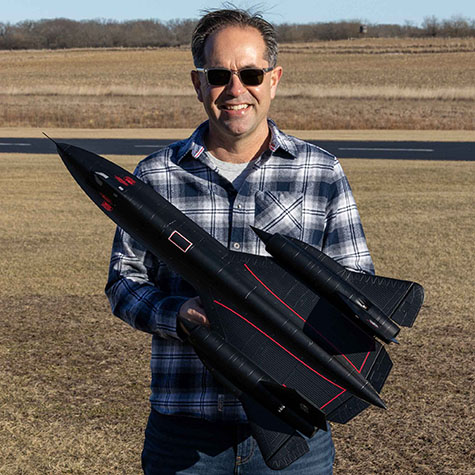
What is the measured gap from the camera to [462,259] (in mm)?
11633

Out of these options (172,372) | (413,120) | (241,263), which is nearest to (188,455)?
(172,372)

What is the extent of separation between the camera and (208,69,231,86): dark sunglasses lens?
9.96 feet

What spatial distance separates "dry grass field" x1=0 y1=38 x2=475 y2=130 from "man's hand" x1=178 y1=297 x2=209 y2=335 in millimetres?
31640

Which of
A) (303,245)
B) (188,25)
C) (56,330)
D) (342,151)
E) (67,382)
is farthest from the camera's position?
(188,25)

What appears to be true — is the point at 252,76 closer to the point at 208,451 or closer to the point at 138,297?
the point at 138,297

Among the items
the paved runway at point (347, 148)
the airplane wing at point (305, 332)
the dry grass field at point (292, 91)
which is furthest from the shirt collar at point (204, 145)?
the dry grass field at point (292, 91)

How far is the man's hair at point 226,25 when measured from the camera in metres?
3.02

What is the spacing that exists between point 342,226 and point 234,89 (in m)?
0.71

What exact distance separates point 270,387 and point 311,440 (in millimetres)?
304

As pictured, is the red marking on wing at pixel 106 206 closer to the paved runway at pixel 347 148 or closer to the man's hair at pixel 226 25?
the man's hair at pixel 226 25

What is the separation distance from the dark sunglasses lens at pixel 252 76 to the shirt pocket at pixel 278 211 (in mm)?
441

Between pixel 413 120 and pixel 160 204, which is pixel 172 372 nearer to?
pixel 160 204

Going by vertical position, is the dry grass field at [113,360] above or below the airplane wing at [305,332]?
below

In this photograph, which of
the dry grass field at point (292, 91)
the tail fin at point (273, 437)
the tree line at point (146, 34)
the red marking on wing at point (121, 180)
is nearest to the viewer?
the tail fin at point (273, 437)
